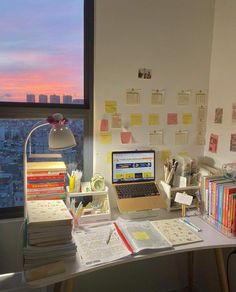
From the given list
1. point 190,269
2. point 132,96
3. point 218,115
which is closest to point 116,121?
point 132,96

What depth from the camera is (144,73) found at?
2080 mm

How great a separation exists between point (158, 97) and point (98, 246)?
1156 mm

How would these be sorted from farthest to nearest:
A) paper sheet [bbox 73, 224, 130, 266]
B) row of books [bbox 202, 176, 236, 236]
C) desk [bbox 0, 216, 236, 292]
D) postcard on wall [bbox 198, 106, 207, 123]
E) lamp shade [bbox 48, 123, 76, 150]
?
postcard on wall [bbox 198, 106, 207, 123] → row of books [bbox 202, 176, 236, 236] → lamp shade [bbox 48, 123, 76, 150] → paper sheet [bbox 73, 224, 130, 266] → desk [bbox 0, 216, 236, 292]

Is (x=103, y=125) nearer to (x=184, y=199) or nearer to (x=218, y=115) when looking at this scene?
(x=184, y=199)

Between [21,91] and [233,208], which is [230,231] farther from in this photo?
[21,91]

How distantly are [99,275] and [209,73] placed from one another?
1753mm

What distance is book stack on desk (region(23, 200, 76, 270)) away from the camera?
1389 millimetres

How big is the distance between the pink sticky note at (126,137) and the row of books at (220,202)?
59 cm

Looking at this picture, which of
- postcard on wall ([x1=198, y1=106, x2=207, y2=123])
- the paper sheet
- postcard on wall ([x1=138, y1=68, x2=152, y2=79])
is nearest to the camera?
the paper sheet

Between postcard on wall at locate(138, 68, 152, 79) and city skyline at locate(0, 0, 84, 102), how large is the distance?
0.42 m

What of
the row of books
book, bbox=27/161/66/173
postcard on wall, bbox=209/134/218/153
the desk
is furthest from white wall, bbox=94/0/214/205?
the desk

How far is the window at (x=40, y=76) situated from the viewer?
6.16ft

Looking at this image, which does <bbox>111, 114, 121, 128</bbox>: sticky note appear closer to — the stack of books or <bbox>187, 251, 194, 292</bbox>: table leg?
the stack of books

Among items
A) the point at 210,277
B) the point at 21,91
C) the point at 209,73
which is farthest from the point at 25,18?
the point at 210,277
